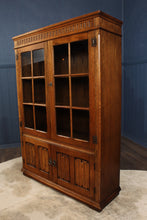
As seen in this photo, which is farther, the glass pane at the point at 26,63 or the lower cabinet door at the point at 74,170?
the glass pane at the point at 26,63

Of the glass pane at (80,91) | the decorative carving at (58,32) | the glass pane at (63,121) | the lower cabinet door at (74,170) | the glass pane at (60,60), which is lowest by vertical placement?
the lower cabinet door at (74,170)

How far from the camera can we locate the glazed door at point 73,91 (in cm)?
193

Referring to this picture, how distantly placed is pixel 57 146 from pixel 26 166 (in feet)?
2.60

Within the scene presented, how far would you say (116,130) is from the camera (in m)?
2.15

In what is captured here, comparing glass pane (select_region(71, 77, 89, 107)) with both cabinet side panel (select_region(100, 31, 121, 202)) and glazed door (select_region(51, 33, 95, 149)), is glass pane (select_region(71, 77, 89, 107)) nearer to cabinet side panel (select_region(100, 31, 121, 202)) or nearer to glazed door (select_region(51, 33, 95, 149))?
glazed door (select_region(51, 33, 95, 149))

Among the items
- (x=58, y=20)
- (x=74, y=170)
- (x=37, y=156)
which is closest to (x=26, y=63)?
(x=37, y=156)

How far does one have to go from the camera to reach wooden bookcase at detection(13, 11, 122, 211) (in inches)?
73.4

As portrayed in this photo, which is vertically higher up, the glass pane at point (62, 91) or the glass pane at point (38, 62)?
the glass pane at point (38, 62)

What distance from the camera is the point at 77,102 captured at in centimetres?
209

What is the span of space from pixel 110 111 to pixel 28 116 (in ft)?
3.93

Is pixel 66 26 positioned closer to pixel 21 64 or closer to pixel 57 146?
pixel 21 64

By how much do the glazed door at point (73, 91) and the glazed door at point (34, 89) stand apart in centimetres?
16

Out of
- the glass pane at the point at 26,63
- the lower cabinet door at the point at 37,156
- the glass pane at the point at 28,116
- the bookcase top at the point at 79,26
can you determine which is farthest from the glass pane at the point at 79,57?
the lower cabinet door at the point at 37,156

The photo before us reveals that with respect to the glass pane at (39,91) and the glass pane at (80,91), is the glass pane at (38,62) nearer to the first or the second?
the glass pane at (39,91)
